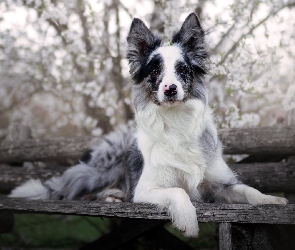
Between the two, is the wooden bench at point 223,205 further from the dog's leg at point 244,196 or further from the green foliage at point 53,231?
the green foliage at point 53,231

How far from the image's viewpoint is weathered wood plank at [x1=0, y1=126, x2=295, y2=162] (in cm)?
451

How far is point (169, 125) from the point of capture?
3494 millimetres

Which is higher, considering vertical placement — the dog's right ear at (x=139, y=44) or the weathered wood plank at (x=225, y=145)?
the dog's right ear at (x=139, y=44)

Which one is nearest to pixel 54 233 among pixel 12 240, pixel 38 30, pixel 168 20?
pixel 12 240

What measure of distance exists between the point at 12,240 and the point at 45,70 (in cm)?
240

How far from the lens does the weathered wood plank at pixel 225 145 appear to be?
4512mm

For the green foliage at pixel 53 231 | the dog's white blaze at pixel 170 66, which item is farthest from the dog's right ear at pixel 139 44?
the green foliage at pixel 53 231

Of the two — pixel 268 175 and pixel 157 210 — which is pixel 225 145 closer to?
pixel 268 175

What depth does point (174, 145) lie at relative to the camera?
345 cm

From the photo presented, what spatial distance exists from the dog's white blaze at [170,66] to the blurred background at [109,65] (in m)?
1.47

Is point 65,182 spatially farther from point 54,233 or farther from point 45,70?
point 45,70

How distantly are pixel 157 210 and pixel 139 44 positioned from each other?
1.40 m

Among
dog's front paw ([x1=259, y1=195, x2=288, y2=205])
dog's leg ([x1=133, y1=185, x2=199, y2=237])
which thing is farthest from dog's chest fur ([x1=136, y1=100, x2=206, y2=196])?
dog's front paw ([x1=259, y1=195, x2=288, y2=205])

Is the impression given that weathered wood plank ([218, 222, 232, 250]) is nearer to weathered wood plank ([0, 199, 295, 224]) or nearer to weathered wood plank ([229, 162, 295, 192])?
weathered wood plank ([0, 199, 295, 224])
